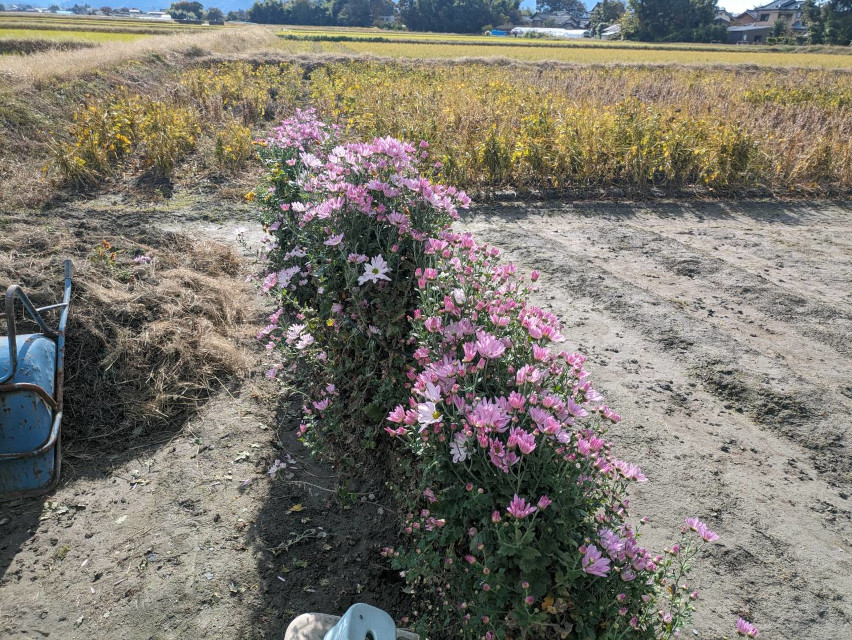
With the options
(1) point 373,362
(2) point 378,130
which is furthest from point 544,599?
(2) point 378,130

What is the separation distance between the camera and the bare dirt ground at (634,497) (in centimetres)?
223

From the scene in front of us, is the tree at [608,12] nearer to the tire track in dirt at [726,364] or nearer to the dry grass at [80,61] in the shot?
the dry grass at [80,61]

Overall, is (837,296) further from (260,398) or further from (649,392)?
(260,398)

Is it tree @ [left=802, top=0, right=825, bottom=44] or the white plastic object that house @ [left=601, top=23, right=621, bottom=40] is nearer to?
tree @ [left=802, top=0, right=825, bottom=44]

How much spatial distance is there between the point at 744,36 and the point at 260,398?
71904mm

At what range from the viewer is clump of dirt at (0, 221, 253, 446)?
3.24m

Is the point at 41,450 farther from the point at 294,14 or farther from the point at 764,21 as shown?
the point at 294,14

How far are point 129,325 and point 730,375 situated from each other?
3.88 metres

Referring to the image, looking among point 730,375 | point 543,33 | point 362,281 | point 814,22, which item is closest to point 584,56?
point 730,375

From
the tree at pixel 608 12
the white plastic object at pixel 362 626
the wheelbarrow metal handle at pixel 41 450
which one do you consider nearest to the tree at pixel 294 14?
the tree at pixel 608 12

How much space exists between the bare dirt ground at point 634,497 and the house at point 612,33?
64.4m

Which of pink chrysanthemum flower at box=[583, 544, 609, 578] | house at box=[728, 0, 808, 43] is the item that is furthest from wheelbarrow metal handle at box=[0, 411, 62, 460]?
house at box=[728, 0, 808, 43]

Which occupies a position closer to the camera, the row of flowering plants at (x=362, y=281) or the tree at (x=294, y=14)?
the row of flowering plants at (x=362, y=281)

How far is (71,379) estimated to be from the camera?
10.7ft
